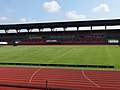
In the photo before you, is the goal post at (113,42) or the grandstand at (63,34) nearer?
the goal post at (113,42)

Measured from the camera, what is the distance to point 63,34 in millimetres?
69562

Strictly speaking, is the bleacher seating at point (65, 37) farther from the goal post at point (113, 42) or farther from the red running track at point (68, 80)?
the red running track at point (68, 80)

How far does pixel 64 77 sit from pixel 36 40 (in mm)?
48403

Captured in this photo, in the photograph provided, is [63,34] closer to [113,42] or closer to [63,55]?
[113,42]

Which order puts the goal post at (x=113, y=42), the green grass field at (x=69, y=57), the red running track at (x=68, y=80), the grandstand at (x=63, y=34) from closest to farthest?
the red running track at (x=68, y=80) → the green grass field at (x=69, y=57) → the goal post at (x=113, y=42) → the grandstand at (x=63, y=34)

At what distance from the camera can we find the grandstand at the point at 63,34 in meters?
63.3

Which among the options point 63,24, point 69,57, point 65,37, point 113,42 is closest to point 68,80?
point 69,57

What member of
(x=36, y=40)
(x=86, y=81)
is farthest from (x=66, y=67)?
(x=36, y=40)

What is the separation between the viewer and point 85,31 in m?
69.2

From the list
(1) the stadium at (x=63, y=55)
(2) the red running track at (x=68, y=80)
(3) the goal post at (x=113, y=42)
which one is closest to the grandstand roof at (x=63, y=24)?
(1) the stadium at (x=63, y=55)

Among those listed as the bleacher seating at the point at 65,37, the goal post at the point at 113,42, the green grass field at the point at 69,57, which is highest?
the bleacher seating at the point at 65,37

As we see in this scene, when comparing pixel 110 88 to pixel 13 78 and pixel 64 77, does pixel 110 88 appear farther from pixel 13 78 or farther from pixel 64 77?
pixel 13 78

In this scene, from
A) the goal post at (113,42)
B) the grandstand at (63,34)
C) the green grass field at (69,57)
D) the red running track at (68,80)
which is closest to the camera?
the red running track at (68,80)

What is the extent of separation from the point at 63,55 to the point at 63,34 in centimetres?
3333
